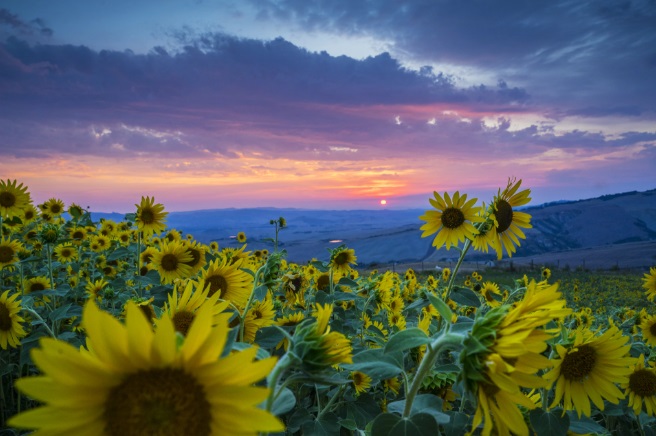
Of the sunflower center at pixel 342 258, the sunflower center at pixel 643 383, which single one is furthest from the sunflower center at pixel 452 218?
the sunflower center at pixel 643 383

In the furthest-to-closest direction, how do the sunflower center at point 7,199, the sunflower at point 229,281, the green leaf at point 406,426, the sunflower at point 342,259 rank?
the sunflower center at point 7,199, the sunflower at point 342,259, the sunflower at point 229,281, the green leaf at point 406,426

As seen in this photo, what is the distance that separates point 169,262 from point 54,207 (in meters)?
6.30

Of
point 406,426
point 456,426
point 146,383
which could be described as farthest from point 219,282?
point 146,383

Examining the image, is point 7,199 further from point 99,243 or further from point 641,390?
point 641,390

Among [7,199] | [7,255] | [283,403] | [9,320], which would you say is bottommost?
[9,320]

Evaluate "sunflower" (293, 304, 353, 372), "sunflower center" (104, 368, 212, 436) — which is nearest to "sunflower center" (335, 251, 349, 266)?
"sunflower" (293, 304, 353, 372)

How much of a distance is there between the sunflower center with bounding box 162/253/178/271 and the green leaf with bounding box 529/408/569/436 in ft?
10.7

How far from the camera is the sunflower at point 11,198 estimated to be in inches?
226

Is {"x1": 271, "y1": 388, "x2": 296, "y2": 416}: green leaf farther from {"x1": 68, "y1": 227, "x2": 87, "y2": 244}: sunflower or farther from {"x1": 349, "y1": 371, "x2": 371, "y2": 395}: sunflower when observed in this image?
{"x1": 68, "y1": 227, "x2": 87, "y2": 244}: sunflower

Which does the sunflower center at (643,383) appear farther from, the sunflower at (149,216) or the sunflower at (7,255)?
the sunflower at (7,255)

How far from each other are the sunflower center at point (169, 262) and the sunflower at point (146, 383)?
3.28 meters

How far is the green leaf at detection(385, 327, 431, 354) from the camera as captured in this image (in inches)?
47.7

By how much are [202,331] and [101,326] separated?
20 cm

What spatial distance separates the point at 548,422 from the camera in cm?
167
